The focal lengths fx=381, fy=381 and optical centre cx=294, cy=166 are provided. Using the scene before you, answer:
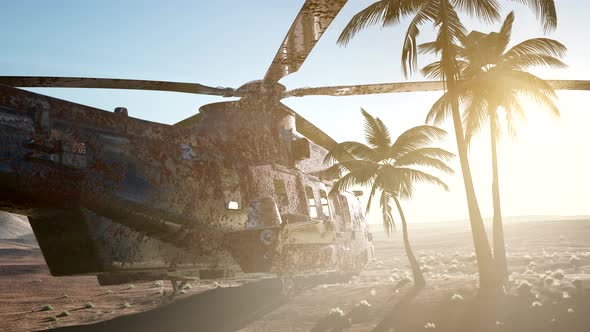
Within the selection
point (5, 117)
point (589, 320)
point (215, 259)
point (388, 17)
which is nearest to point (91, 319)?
point (215, 259)

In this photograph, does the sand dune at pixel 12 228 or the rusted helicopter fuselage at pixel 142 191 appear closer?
the rusted helicopter fuselage at pixel 142 191

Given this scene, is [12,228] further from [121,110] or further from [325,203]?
[121,110]

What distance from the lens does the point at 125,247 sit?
18.9 ft

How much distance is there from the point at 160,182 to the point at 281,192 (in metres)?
3.37

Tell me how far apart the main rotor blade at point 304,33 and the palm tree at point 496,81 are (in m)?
8.82

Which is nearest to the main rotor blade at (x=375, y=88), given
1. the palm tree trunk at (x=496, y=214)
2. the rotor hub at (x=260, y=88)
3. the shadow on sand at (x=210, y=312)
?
the rotor hub at (x=260, y=88)

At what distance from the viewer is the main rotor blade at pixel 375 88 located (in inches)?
374

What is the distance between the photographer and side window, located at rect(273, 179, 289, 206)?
8.68 m

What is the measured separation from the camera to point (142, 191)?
577 centimetres

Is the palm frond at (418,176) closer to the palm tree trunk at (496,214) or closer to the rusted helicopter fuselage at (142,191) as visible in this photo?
the palm tree trunk at (496,214)

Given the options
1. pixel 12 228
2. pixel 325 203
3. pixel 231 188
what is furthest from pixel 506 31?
pixel 12 228

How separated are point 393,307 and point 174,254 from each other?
867cm

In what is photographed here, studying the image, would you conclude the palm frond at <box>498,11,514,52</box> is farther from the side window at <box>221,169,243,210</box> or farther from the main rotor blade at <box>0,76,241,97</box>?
the side window at <box>221,169,243,210</box>

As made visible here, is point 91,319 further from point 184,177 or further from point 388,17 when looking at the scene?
point 388,17
